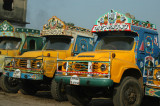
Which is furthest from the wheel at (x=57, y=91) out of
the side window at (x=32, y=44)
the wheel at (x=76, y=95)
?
the side window at (x=32, y=44)

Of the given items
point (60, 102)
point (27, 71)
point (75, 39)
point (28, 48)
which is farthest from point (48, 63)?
point (28, 48)

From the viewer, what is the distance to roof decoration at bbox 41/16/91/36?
31.9 ft

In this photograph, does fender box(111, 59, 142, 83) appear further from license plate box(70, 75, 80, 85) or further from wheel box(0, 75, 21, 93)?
wheel box(0, 75, 21, 93)

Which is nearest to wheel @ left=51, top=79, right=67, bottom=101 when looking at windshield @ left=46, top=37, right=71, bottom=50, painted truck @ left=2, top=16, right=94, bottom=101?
painted truck @ left=2, top=16, right=94, bottom=101

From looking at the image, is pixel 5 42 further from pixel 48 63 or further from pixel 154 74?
pixel 154 74

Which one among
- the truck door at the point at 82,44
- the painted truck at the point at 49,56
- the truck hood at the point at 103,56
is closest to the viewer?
the truck hood at the point at 103,56

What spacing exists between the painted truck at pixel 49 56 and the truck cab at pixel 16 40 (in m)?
1.96

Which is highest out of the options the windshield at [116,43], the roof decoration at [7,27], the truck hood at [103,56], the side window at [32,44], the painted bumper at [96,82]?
the roof decoration at [7,27]

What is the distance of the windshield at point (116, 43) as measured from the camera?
757cm

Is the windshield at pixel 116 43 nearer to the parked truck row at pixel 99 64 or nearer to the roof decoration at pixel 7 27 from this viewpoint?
the parked truck row at pixel 99 64

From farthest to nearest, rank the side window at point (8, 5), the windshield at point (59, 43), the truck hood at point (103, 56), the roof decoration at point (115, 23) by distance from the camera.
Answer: the side window at point (8, 5) → the windshield at point (59, 43) → the roof decoration at point (115, 23) → the truck hood at point (103, 56)

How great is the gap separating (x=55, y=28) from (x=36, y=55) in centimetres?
151

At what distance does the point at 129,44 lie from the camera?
7.57 m

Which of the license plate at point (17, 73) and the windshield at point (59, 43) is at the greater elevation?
the windshield at point (59, 43)
